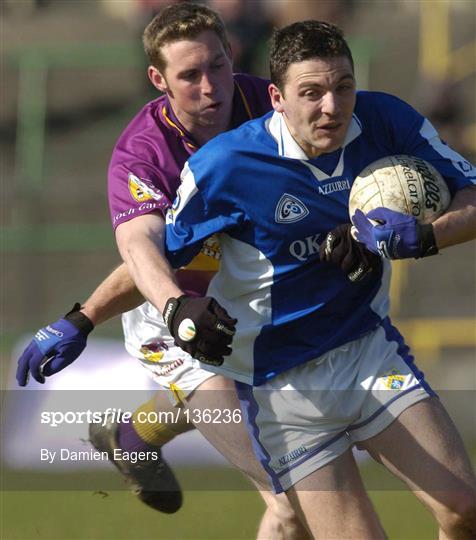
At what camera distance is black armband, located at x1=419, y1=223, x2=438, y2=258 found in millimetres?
3877

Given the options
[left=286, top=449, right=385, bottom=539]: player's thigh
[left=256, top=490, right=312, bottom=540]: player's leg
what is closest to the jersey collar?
[left=286, top=449, right=385, bottom=539]: player's thigh

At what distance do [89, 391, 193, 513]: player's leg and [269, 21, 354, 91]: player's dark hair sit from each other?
1777 mm

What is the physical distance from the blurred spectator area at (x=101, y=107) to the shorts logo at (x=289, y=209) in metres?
Answer: 5.35

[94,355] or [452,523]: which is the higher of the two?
[452,523]

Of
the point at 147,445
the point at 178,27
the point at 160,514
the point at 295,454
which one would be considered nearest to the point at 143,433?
the point at 147,445

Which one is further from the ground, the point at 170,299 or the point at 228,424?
the point at 170,299

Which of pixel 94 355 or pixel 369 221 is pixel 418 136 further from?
Result: pixel 94 355

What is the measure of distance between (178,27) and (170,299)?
1.26 metres

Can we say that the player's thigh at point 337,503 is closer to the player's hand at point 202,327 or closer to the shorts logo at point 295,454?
the shorts logo at point 295,454

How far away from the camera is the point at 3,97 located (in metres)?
12.8

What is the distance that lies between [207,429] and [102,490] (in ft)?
3.16

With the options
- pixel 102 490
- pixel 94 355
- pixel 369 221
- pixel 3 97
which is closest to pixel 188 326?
pixel 369 221

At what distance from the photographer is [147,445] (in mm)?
5340

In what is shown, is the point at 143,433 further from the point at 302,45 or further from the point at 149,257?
the point at 302,45
